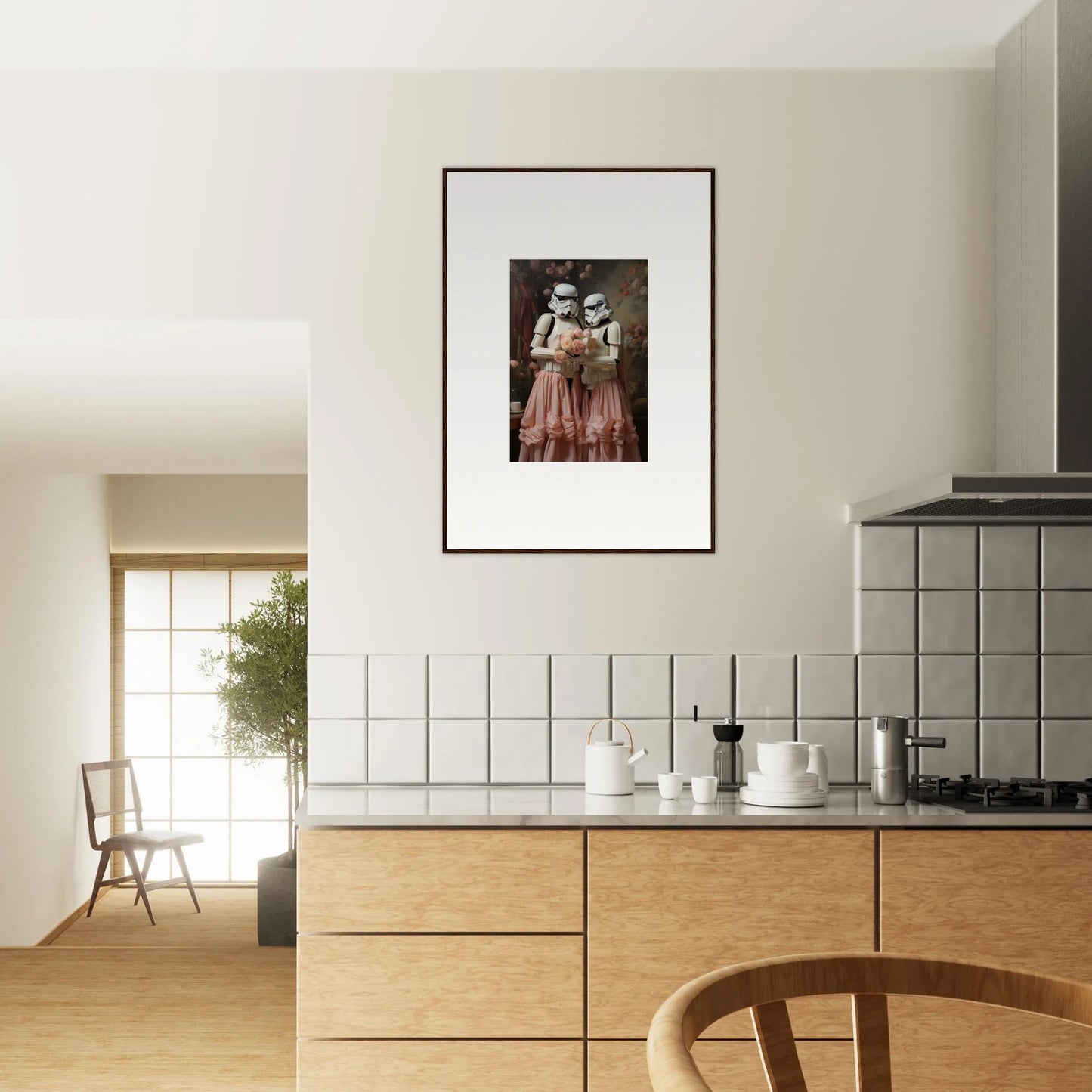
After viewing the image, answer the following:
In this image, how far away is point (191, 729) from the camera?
7422mm

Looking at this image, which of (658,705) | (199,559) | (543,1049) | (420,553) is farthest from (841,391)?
(199,559)

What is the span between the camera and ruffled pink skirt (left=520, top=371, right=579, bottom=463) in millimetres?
2691

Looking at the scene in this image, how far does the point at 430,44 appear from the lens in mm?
2605

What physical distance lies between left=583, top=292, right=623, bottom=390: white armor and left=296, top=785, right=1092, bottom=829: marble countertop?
3.46 feet

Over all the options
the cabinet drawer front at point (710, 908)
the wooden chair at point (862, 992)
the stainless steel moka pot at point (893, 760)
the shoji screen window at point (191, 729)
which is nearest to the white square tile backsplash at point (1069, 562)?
the stainless steel moka pot at point (893, 760)

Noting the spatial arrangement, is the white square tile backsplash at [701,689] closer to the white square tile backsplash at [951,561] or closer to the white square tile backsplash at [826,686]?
the white square tile backsplash at [826,686]

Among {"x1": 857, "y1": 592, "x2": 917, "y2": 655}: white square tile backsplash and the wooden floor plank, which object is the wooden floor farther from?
the wooden floor plank

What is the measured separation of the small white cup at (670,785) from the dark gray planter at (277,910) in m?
3.00

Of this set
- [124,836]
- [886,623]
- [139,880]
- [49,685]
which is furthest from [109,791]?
[886,623]

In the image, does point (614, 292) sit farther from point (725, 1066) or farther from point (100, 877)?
point (100, 877)

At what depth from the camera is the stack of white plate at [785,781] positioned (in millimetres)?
2291

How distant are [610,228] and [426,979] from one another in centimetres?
183

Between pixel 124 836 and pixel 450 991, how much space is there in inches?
200

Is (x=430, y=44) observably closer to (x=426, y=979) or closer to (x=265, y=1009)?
(x=426, y=979)
